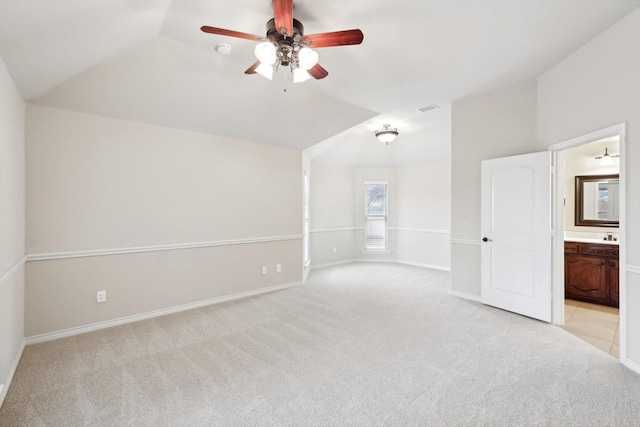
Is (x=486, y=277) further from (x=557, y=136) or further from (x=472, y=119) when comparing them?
(x=472, y=119)

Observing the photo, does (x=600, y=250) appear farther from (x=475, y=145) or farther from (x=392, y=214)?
(x=392, y=214)

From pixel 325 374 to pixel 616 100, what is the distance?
3506mm

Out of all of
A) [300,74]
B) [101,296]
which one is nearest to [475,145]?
[300,74]

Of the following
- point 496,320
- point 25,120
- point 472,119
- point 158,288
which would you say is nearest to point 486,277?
point 496,320

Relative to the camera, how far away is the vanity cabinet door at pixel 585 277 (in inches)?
159

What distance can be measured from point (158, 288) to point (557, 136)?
5.17 m

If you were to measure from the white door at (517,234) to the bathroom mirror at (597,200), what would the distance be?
1.87 metres

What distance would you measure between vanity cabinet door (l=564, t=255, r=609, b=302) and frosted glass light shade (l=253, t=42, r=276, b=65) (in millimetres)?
4884

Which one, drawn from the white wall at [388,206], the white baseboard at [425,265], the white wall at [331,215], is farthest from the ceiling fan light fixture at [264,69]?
the white baseboard at [425,265]

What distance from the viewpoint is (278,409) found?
202 centimetres

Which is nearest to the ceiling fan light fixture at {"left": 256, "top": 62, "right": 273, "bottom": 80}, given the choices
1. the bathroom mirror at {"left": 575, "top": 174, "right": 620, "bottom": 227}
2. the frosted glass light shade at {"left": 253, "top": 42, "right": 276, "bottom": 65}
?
the frosted glass light shade at {"left": 253, "top": 42, "right": 276, "bottom": 65}

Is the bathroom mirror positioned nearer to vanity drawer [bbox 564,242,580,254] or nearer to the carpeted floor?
vanity drawer [bbox 564,242,580,254]

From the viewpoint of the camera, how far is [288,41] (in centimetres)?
232

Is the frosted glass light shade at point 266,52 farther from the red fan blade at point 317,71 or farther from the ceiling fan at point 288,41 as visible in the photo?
the red fan blade at point 317,71
